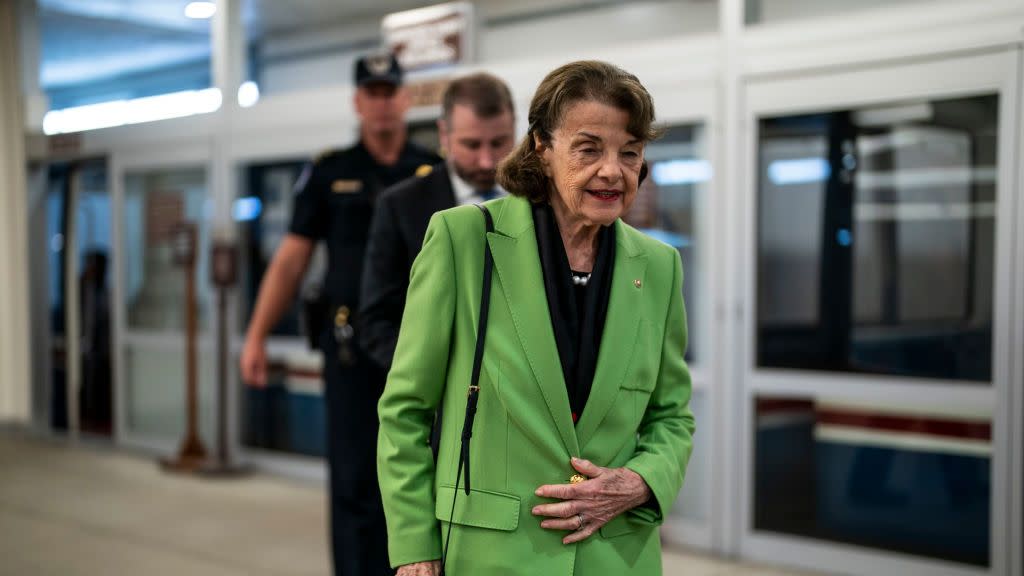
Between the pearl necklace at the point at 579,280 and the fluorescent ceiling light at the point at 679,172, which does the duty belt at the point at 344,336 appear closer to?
the pearl necklace at the point at 579,280

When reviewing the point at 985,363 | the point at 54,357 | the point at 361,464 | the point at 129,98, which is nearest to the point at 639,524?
the point at 361,464

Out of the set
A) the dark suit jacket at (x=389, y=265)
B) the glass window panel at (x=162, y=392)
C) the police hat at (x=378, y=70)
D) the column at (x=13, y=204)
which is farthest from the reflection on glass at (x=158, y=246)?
Result: the dark suit jacket at (x=389, y=265)

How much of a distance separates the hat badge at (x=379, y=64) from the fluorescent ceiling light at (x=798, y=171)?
201 cm

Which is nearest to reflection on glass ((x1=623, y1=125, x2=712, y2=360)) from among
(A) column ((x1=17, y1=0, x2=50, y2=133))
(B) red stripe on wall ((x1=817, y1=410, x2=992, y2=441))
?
(B) red stripe on wall ((x1=817, y1=410, x2=992, y2=441))

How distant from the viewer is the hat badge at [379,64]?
302 cm

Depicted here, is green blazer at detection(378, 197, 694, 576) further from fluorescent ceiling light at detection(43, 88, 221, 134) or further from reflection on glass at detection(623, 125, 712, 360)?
fluorescent ceiling light at detection(43, 88, 221, 134)

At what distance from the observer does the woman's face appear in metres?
1.50

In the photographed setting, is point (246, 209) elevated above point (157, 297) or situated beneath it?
elevated above

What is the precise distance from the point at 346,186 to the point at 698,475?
2386mm

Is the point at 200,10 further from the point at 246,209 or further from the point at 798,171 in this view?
the point at 798,171

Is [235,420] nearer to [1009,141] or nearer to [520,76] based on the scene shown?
[520,76]

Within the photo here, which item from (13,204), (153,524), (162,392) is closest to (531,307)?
(153,524)

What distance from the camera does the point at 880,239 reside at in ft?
13.4

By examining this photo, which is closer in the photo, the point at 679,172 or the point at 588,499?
the point at 588,499
